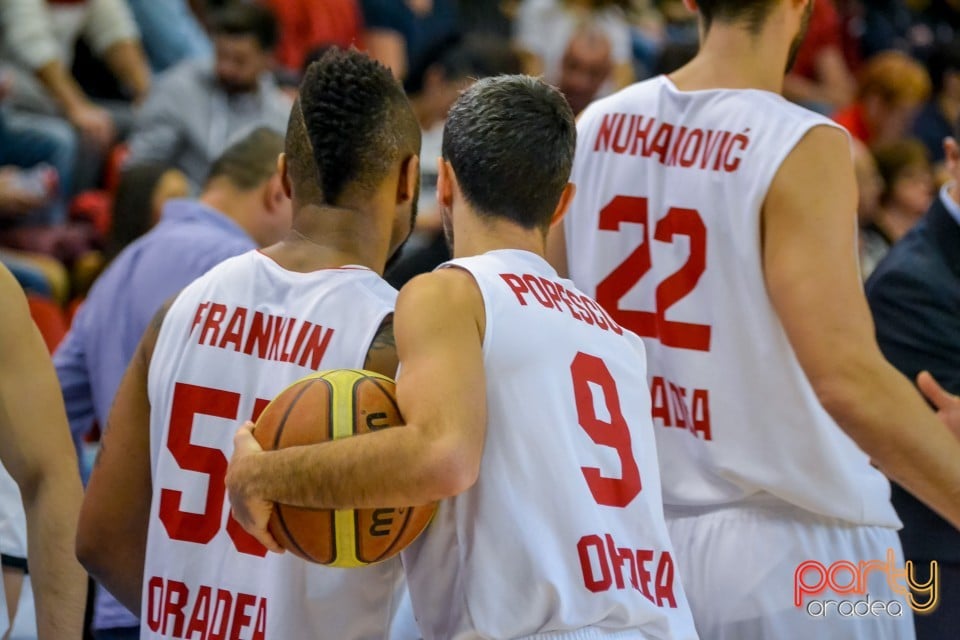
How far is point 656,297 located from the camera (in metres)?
3.48

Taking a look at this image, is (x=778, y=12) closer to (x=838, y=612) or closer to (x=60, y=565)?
(x=838, y=612)

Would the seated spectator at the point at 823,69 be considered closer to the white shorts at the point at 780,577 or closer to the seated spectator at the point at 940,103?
the seated spectator at the point at 940,103

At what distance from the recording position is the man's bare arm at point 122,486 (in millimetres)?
3084

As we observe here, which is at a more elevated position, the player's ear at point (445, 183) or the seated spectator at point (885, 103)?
the player's ear at point (445, 183)

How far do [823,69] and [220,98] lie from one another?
5.81 meters

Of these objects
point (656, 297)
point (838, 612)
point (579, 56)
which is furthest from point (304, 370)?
point (579, 56)

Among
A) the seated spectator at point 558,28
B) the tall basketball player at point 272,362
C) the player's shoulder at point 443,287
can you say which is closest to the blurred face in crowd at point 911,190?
the seated spectator at point 558,28

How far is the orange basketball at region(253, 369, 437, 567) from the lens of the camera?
2.47m

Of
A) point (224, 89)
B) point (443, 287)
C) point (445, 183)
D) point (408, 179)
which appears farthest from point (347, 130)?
point (224, 89)

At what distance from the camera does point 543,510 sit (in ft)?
8.45

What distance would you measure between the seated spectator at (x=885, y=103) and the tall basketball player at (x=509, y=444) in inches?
295

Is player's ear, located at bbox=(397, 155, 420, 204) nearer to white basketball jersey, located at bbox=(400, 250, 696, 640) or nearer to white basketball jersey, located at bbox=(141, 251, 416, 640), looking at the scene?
white basketball jersey, located at bbox=(141, 251, 416, 640)

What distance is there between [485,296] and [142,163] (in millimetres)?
4265

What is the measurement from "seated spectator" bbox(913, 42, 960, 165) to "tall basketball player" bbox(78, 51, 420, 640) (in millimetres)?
8523
